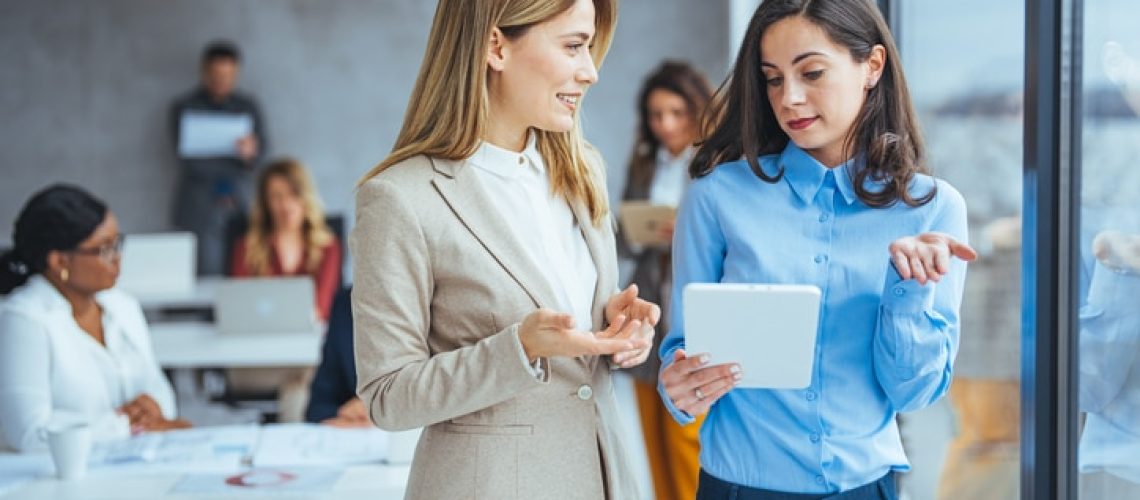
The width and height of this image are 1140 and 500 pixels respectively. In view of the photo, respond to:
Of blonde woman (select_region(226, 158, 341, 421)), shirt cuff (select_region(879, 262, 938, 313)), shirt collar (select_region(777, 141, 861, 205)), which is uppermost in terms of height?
shirt collar (select_region(777, 141, 861, 205))

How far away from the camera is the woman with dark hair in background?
370 centimetres

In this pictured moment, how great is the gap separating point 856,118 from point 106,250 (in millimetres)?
2238

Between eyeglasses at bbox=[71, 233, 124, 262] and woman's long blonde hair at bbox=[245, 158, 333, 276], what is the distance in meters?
1.80

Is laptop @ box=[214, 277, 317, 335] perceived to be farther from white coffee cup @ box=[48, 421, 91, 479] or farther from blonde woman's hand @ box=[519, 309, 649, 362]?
blonde woman's hand @ box=[519, 309, 649, 362]

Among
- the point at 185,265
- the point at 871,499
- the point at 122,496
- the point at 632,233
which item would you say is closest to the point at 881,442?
the point at 871,499

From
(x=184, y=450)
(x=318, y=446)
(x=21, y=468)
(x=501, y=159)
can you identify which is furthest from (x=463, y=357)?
(x=21, y=468)

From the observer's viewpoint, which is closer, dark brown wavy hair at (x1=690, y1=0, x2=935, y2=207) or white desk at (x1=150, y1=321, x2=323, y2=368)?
dark brown wavy hair at (x1=690, y1=0, x2=935, y2=207)

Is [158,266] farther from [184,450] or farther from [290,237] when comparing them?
[184,450]

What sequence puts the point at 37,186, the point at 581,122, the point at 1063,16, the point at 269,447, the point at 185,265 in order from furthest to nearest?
1. the point at 37,186
2. the point at 185,265
3. the point at 269,447
4. the point at 1063,16
5. the point at 581,122

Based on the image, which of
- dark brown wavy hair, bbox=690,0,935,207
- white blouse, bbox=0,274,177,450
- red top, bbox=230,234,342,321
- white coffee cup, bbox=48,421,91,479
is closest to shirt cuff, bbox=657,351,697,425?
dark brown wavy hair, bbox=690,0,935,207

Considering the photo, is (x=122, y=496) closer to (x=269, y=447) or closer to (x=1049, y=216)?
(x=269, y=447)

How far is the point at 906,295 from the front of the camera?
155 centimetres

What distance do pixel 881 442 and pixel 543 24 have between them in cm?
75

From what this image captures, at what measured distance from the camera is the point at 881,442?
5.49 feet
